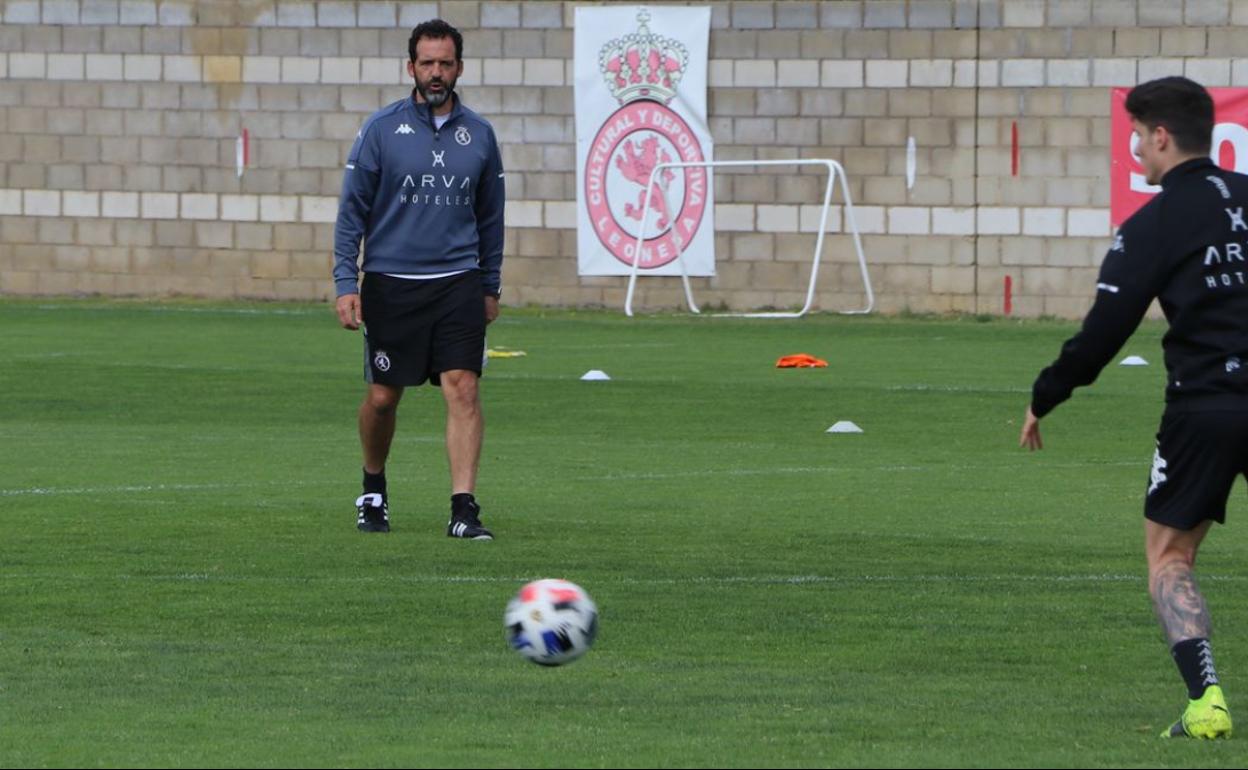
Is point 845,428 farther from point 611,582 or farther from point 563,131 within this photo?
point 563,131

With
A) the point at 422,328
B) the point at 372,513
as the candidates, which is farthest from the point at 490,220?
the point at 372,513

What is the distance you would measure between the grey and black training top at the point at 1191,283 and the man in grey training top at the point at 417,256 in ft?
15.6

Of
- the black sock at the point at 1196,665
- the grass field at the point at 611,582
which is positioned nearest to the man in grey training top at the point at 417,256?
the grass field at the point at 611,582

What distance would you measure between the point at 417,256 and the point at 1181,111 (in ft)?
16.4

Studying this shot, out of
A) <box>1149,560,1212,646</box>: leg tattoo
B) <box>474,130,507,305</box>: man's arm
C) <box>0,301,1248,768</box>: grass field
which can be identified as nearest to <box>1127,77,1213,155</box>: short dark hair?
<box>1149,560,1212,646</box>: leg tattoo

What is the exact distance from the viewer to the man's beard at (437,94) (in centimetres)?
1059

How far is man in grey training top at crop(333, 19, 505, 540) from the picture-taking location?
421 inches

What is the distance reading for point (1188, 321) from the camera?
20.5 ft

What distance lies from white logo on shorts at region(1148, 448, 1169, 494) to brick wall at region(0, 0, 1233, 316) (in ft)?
67.9

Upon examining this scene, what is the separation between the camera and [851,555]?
Answer: 32.7 feet

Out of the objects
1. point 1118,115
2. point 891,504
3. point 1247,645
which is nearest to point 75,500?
point 891,504

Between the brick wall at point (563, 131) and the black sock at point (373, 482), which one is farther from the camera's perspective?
the brick wall at point (563, 131)

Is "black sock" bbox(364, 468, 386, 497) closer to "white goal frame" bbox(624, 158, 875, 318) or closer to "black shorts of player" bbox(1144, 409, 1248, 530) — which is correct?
"black shorts of player" bbox(1144, 409, 1248, 530)

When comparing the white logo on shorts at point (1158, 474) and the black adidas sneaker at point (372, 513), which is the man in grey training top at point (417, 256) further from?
the white logo on shorts at point (1158, 474)
